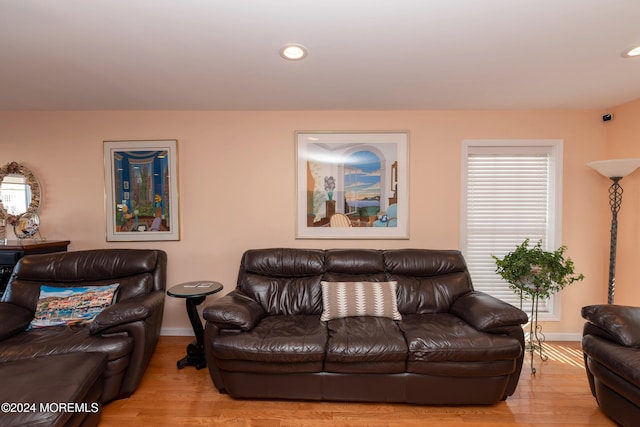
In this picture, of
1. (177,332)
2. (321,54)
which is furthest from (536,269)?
(177,332)

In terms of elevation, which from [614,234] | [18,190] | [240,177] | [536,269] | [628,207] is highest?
[240,177]

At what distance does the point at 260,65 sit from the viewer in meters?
2.05

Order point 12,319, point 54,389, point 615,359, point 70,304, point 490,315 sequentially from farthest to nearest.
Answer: point 70,304 < point 12,319 < point 490,315 < point 615,359 < point 54,389

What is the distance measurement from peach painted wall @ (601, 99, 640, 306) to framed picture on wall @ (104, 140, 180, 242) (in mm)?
4507

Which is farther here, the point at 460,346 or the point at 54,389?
the point at 460,346

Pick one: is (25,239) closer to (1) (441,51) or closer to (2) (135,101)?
(2) (135,101)

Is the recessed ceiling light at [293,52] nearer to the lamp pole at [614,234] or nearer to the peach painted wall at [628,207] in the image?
the lamp pole at [614,234]

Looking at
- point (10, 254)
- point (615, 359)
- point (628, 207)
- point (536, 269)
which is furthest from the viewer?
point (628, 207)

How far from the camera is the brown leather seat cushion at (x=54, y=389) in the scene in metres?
1.31

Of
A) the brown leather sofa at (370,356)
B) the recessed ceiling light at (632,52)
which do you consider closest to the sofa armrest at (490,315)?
the brown leather sofa at (370,356)

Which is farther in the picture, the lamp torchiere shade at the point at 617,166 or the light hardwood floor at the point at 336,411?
the lamp torchiere shade at the point at 617,166

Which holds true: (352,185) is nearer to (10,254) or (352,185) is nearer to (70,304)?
(70,304)

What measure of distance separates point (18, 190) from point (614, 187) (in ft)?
20.0

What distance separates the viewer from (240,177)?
10.0 ft
